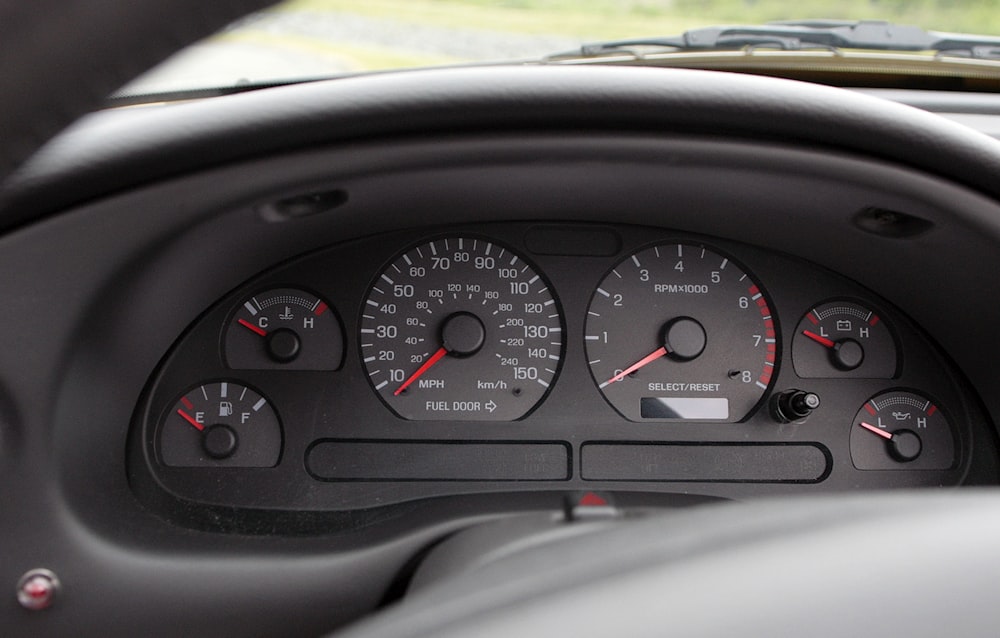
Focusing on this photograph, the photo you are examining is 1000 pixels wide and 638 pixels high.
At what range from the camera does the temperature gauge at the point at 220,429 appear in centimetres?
251

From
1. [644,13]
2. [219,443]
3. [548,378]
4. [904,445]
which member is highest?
[644,13]

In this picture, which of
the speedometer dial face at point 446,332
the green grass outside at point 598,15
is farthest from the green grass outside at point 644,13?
the speedometer dial face at point 446,332

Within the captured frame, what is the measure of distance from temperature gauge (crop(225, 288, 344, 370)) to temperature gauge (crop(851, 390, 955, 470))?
54.9 inches

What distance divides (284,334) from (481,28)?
106cm

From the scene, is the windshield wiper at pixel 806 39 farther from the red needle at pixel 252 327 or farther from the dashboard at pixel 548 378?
the red needle at pixel 252 327

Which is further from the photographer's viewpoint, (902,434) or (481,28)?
(481,28)

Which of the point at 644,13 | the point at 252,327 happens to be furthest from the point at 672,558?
the point at 644,13

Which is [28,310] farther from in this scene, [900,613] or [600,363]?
[900,613]

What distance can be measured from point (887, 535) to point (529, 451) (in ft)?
5.06

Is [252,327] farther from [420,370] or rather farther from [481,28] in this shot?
[481,28]

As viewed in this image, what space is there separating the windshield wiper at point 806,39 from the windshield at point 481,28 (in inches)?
0.9

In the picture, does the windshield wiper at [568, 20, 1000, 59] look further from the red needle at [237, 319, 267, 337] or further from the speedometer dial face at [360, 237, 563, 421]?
the red needle at [237, 319, 267, 337]

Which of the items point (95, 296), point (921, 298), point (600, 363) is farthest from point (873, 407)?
point (95, 296)

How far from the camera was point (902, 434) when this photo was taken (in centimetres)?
275
